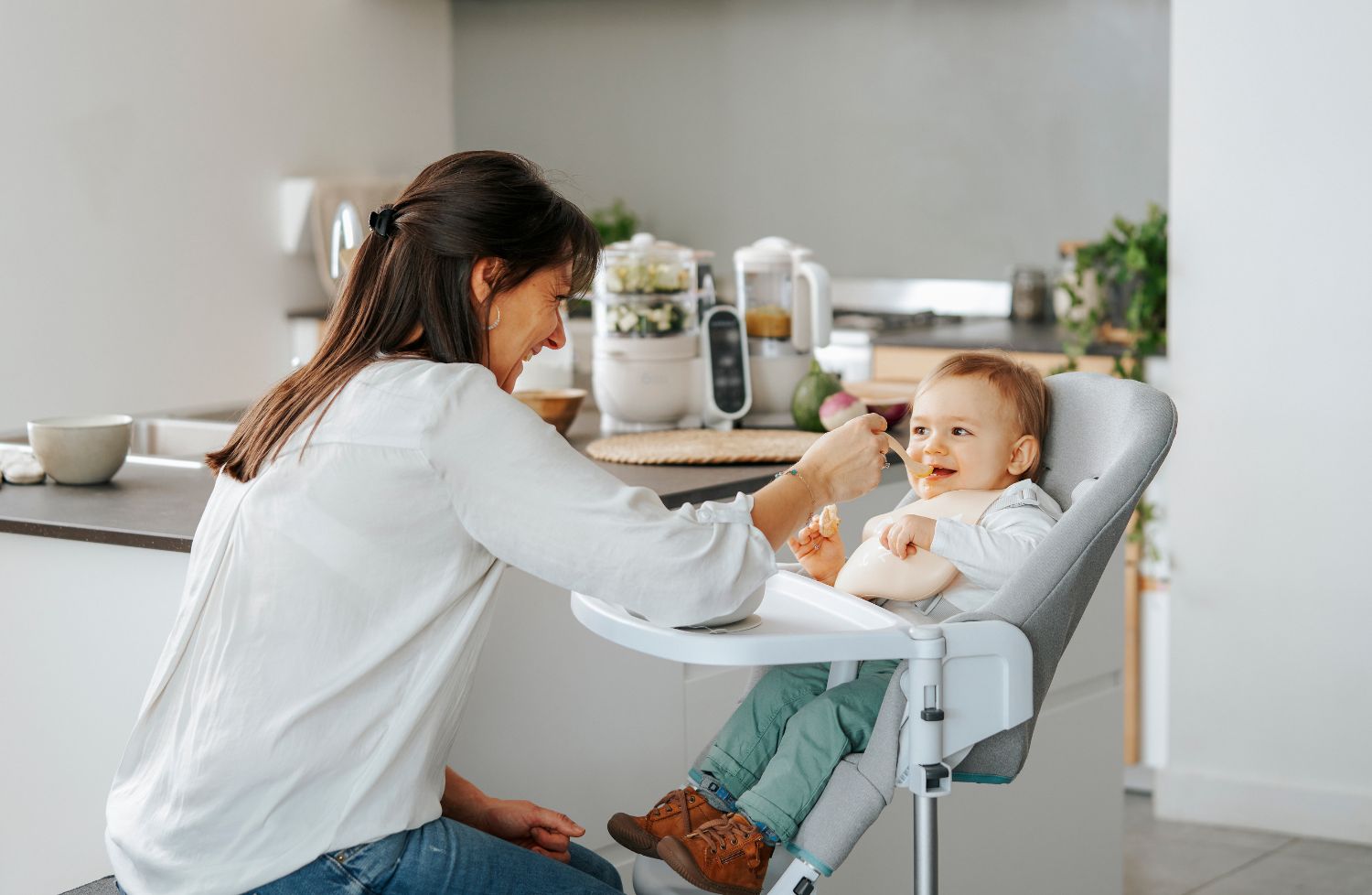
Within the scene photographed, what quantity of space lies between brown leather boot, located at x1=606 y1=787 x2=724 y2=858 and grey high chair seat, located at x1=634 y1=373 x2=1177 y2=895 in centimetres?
2

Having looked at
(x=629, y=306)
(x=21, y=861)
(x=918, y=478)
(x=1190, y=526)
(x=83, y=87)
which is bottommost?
(x=21, y=861)

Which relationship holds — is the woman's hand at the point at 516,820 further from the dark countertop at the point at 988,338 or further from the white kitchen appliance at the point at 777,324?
the dark countertop at the point at 988,338

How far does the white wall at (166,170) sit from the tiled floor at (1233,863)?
291 cm

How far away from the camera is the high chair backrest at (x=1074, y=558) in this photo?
1487 mm

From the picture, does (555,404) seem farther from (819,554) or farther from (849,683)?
(849,683)

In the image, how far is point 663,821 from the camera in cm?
164

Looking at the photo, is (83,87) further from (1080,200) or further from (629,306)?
(1080,200)

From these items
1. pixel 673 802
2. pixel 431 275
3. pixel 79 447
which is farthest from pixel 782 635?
pixel 79 447

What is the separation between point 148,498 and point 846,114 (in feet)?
10.4

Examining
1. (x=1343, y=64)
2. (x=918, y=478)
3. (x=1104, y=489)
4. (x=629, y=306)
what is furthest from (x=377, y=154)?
(x=1104, y=489)

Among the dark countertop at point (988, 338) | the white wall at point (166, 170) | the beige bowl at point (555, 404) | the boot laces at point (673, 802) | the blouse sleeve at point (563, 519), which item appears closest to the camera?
the blouse sleeve at point (563, 519)

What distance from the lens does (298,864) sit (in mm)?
1368

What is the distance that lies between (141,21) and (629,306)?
92.5 inches

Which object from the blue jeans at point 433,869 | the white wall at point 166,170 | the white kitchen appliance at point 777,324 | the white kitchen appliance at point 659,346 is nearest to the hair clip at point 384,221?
the blue jeans at point 433,869
